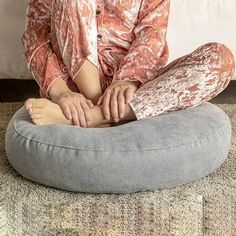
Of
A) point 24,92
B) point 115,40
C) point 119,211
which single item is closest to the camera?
point 119,211

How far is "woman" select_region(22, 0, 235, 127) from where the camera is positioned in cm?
125

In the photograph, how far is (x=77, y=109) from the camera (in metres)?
1.25

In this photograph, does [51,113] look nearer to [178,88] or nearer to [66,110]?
[66,110]

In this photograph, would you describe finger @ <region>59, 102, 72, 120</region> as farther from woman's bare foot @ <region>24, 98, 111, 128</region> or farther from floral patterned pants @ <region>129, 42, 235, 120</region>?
floral patterned pants @ <region>129, 42, 235, 120</region>

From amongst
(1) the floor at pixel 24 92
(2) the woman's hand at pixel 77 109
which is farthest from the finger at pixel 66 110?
(1) the floor at pixel 24 92

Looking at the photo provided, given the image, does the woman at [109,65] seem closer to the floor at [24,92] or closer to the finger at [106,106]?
the finger at [106,106]

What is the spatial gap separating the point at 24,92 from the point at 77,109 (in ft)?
2.38

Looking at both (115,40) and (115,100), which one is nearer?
(115,100)

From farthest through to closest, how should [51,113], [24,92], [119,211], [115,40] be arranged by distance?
[24,92] → [115,40] → [51,113] → [119,211]

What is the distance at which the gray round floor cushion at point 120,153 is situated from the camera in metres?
1.14

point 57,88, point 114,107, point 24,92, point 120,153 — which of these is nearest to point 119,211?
point 120,153

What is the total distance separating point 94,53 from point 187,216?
0.44 metres

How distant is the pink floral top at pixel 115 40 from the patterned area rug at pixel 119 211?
0.94ft

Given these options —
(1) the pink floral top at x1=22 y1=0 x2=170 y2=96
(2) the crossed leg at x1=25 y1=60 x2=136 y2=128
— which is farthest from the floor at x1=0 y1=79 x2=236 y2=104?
(2) the crossed leg at x1=25 y1=60 x2=136 y2=128
